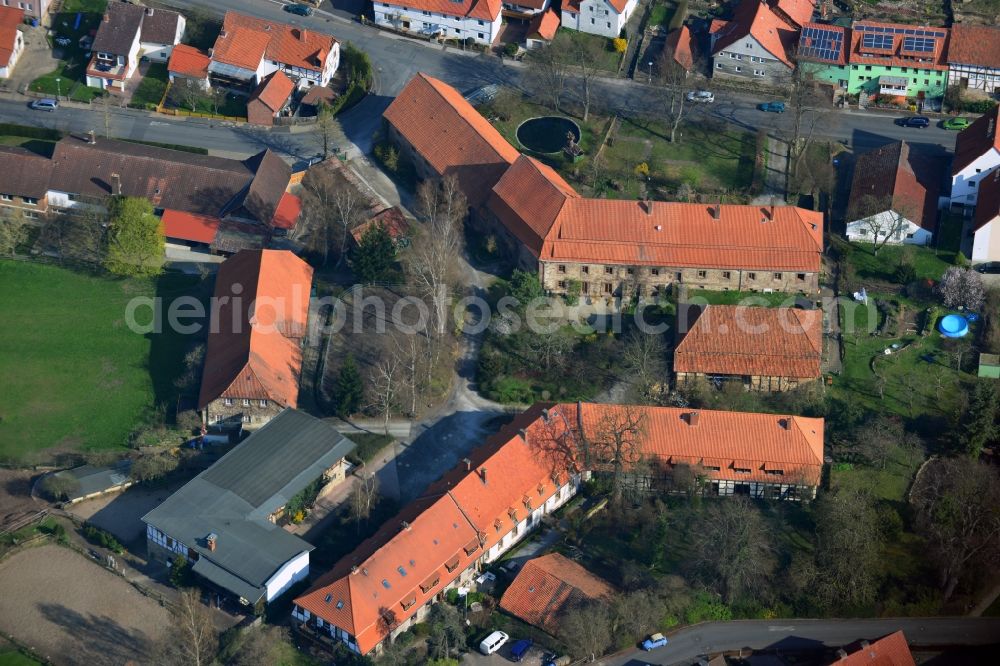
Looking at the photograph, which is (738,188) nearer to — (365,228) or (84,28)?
(365,228)

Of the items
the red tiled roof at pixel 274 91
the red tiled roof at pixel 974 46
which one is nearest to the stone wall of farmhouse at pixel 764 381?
the red tiled roof at pixel 974 46

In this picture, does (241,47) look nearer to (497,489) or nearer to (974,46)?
(497,489)

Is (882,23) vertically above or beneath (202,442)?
above

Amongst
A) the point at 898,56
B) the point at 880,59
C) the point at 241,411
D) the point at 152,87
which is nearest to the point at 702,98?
the point at 880,59

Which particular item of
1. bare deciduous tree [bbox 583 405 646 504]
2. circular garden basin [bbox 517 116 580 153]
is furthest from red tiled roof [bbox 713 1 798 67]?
bare deciduous tree [bbox 583 405 646 504]

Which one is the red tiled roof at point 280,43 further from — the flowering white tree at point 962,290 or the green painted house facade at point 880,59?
the flowering white tree at point 962,290

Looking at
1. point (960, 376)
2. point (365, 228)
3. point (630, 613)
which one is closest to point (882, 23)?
point (960, 376)
